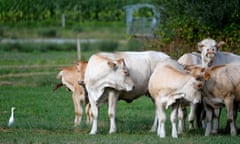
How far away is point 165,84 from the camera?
17234 mm

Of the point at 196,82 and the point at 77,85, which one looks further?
the point at 77,85

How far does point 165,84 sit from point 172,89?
0.23 meters

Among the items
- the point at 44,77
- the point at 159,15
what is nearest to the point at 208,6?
the point at 159,15

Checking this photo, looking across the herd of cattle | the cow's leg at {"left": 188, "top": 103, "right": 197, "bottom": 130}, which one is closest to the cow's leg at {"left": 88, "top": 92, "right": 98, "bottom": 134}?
the herd of cattle

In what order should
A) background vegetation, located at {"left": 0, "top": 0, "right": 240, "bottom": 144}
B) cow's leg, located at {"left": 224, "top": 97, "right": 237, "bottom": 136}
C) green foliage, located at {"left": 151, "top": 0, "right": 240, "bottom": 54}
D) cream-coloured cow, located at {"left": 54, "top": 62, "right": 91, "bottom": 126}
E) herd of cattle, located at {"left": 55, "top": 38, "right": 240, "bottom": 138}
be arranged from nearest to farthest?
herd of cattle, located at {"left": 55, "top": 38, "right": 240, "bottom": 138} → cow's leg, located at {"left": 224, "top": 97, "right": 237, "bottom": 136} → background vegetation, located at {"left": 0, "top": 0, "right": 240, "bottom": 144} → cream-coloured cow, located at {"left": 54, "top": 62, "right": 91, "bottom": 126} → green foliage, located at {"left": 151, "top": 0, "right": 240, "bottom": 54}

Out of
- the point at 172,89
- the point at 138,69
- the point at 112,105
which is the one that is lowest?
the point at 112,105

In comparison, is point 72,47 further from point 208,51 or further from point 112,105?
point 112,105

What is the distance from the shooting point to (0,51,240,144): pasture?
16469mm

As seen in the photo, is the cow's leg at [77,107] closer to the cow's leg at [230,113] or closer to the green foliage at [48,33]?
the cow's leg at [230,113]

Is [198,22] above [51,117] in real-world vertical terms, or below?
above

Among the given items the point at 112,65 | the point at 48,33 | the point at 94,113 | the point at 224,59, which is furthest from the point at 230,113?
the point at 48,33

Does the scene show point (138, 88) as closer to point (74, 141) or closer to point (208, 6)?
point (74, 141)

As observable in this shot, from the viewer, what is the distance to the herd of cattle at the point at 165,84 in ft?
56.2

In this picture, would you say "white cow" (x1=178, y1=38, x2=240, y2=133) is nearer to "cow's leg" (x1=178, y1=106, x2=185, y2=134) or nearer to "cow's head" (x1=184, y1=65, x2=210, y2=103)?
"cow's leg" (x1=178, y1=106, x2=185, y2=134)
